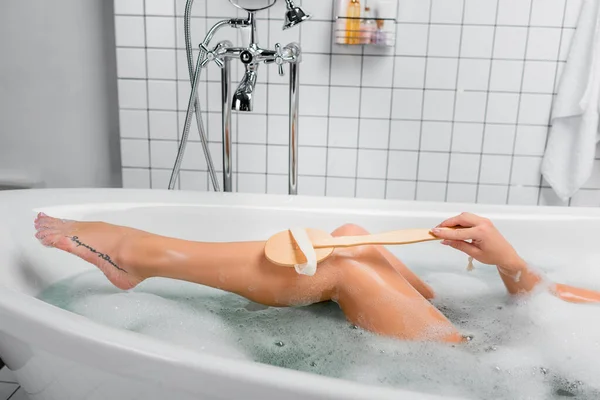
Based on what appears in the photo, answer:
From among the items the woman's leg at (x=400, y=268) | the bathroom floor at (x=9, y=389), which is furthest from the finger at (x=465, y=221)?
the bathroom floor at (x=9, y=389)

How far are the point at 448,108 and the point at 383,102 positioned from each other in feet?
0.85

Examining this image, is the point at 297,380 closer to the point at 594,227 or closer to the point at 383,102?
the point at 594,227

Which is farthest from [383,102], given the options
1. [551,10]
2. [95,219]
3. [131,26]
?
[95,219]

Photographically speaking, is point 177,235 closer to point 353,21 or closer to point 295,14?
point 295,14

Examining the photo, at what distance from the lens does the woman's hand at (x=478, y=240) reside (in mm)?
1243

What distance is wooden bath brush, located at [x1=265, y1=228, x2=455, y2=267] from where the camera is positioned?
122cm

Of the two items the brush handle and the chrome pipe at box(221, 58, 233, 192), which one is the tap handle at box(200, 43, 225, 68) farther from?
the brush handle

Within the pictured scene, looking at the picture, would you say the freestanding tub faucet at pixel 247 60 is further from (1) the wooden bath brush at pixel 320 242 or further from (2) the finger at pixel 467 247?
(2) the finger at pixel 467 247

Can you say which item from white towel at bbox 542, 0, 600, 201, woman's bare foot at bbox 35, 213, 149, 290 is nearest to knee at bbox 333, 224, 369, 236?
woman's bare foot at bbox 35, 213, 149, 290

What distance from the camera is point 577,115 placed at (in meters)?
2.13

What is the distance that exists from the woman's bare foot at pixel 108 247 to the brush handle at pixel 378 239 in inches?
16.4

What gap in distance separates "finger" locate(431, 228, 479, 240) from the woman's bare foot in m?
0.67

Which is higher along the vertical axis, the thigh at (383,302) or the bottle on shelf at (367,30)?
the bottle on shelf at (367,30)

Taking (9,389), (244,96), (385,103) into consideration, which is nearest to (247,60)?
(244,96)
